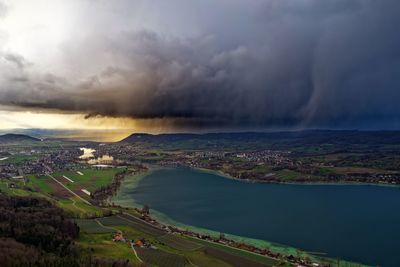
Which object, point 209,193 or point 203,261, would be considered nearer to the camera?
point 203,261

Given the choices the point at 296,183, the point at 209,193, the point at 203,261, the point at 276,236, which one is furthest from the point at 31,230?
the point at 296,183

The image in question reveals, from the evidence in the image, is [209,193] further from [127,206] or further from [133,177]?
[133,177]

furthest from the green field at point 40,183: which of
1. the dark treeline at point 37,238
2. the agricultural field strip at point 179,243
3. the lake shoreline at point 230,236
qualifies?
the agricultural field strip at point 179,243

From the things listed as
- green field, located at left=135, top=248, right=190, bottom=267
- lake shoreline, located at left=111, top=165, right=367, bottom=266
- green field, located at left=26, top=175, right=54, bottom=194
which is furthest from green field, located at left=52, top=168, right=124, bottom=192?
green field, located at left=135, top=248, right=190, bottom=267

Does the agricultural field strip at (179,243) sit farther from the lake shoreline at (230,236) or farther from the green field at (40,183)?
the green field at (40,183)

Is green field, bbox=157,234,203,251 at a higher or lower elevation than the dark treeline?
lower

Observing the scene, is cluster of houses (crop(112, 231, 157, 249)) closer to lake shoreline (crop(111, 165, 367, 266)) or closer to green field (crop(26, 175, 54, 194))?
lake shoreline (crop(111, 165, 367, 266))

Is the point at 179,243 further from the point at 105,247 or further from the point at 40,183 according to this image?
the point at 40,183
